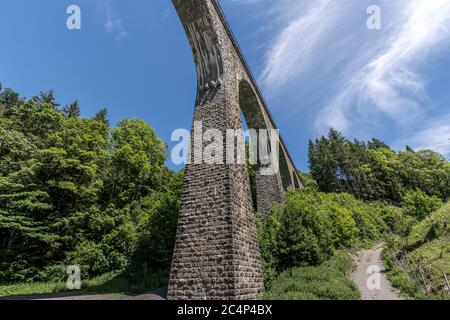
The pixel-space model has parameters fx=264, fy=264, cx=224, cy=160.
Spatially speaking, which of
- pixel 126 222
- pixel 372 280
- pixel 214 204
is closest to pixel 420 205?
pixel 372 280

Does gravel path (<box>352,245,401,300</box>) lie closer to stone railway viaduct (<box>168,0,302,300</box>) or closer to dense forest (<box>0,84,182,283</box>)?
stone railway viaduct (<box>168,0,302,300</box>)

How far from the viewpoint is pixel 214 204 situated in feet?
21.7

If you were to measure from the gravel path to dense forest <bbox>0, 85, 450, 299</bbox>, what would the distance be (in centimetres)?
54

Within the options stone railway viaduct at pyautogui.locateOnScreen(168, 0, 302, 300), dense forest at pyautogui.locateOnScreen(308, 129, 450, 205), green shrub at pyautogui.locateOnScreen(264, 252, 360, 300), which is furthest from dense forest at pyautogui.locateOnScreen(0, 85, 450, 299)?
dense forest at pyautogui.locateOnScreen(308, 129, 450, 205)

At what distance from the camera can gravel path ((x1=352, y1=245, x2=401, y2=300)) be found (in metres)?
7.88

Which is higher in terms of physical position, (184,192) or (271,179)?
(271,179)

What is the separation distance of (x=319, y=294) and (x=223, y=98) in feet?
20.3

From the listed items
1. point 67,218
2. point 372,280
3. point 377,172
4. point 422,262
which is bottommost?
point 372,280

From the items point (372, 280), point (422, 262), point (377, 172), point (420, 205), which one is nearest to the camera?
point (372, 280)

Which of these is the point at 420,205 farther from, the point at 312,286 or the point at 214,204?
the point at 214,204

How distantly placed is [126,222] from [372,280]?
12476 mm
